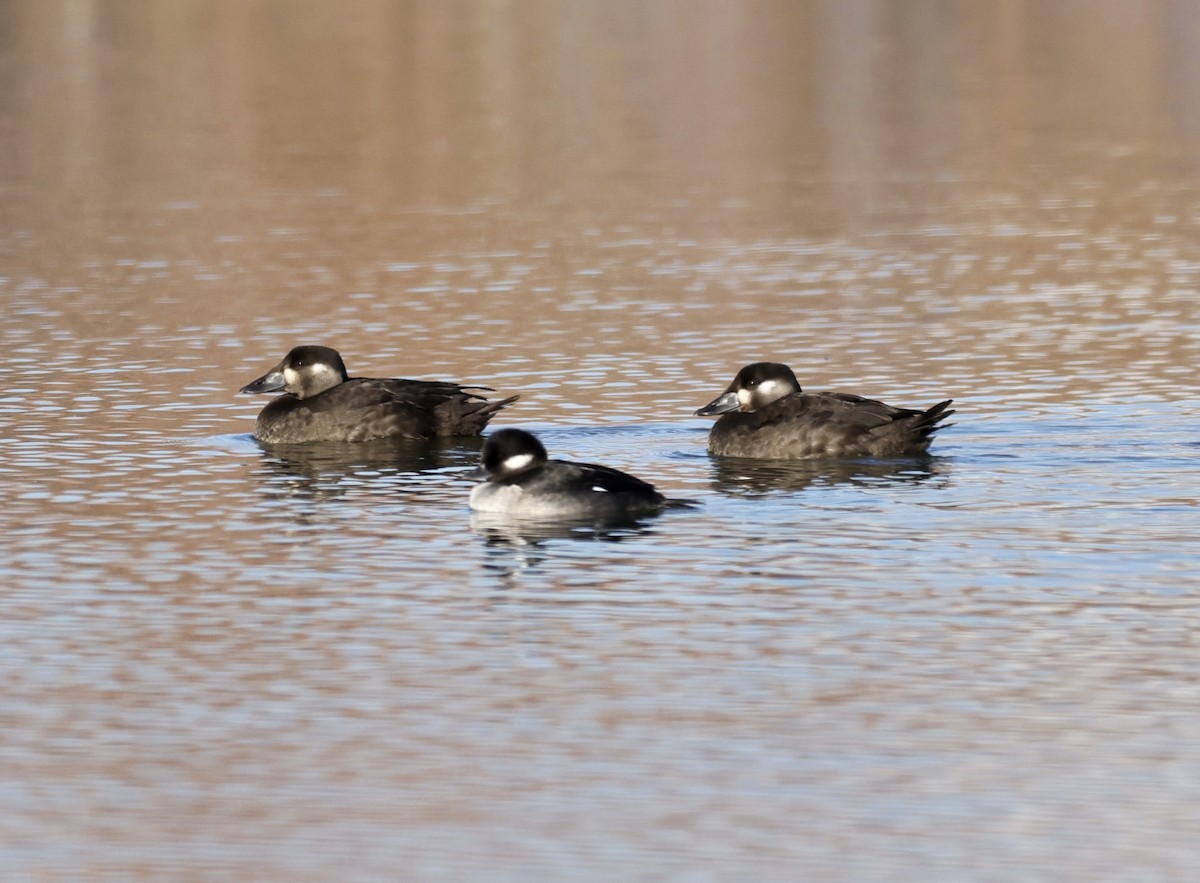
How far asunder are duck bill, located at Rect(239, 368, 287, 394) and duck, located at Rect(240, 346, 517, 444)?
48cm

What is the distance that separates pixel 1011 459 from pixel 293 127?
3043cm

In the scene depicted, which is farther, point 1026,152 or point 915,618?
point 1026,152

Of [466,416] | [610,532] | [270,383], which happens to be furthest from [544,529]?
[270,383]

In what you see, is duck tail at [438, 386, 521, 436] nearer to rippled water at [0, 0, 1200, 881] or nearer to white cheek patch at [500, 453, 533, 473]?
rippled water at [0, 0, 1200, 881]

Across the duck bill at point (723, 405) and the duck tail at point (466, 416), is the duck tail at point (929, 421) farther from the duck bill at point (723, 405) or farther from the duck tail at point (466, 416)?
the duck tail at point (466, 416)

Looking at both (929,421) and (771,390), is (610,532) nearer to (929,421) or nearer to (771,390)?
(929,421)

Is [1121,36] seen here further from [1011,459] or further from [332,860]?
[332,860]

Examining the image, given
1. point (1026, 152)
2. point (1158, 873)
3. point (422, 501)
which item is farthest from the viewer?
point (1026, 152)

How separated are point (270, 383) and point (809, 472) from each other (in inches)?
200

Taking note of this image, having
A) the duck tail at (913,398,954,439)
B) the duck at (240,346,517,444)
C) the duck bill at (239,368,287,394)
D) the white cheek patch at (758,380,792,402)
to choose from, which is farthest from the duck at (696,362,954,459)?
the duck bill at (239,368,287,394)

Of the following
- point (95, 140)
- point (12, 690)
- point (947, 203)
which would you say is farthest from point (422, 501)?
point (95, 140)

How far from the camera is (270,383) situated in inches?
798

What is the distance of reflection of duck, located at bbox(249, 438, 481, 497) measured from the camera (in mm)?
17859

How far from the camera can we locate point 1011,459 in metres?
17.4
